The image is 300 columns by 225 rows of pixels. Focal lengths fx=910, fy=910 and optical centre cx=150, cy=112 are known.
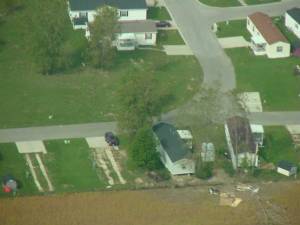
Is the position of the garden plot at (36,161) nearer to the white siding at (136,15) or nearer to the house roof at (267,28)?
the white siding at (136,15)

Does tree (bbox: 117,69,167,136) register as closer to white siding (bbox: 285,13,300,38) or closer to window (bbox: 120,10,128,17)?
window (bbox: 120,10,128,17)

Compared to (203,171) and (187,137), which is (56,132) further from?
(203,171)

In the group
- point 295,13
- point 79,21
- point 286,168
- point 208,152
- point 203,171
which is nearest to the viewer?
point 203,171

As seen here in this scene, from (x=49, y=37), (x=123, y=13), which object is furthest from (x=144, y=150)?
(x=123, y=13)

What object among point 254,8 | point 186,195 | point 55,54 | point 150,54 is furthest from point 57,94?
point 254,8

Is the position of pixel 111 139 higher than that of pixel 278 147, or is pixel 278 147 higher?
pixel 111 139

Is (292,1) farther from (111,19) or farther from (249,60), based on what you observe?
(111,19)
